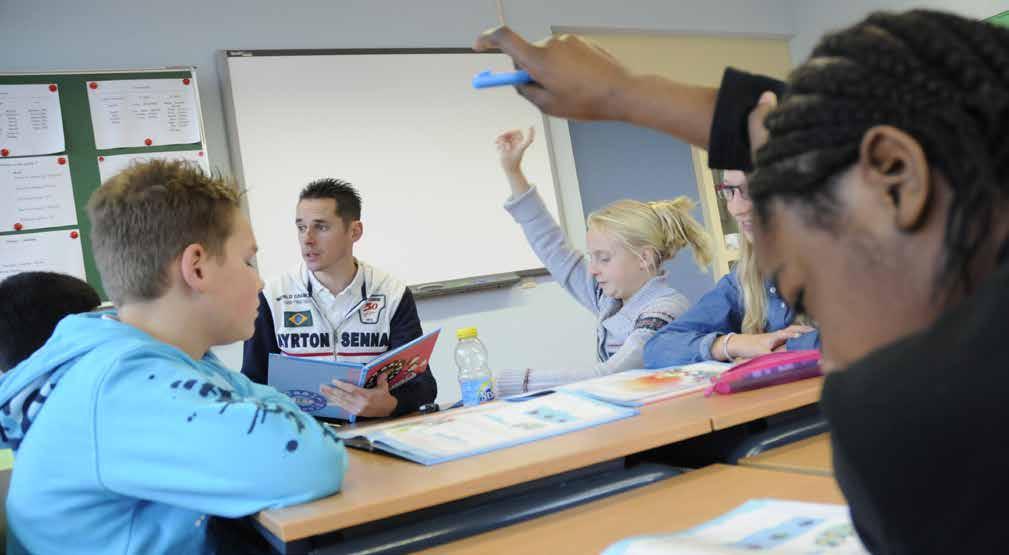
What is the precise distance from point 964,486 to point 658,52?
15.6 feet

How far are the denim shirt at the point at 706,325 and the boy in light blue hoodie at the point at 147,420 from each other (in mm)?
1212

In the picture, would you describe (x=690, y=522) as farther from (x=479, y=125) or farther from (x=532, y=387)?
(x=479, y=125)

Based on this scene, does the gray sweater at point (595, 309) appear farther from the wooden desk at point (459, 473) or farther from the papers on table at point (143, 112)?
the papers on table at point (143, 112)

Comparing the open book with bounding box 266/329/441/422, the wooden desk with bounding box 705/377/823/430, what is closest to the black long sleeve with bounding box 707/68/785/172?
the wooden desk with bounding box 705/377/823/430

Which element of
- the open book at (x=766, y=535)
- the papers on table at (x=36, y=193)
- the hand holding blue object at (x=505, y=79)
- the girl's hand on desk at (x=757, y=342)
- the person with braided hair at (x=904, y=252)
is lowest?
the open book at (x=766, y=535)

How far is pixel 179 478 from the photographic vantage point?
48.4 inches

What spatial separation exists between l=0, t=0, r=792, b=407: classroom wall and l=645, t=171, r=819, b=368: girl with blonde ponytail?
1778 millimetres

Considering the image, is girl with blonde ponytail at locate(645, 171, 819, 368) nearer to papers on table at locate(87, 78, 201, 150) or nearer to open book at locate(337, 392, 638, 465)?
open book at locate(337, 392, 638, 465)

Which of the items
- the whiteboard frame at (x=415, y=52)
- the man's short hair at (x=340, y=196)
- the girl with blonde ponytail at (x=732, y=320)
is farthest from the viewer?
the whiteboard frame at (x=415, y=52)

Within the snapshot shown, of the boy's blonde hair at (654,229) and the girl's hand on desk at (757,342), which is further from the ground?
the boy's blonde hair at (654,229)

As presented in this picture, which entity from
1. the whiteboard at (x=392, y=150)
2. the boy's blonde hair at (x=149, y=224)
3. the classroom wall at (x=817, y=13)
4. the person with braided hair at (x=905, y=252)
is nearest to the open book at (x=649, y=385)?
the boy's blonde hair at (x=149, y=224)

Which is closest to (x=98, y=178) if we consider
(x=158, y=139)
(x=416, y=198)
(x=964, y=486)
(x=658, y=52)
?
(x=158, y=139)

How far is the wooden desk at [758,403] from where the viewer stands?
142cm

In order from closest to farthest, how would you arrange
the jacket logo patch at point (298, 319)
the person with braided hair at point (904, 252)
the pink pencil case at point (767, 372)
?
the person with braided hair at point (904, 252) → the pink pencil case at point (767, 372) → the jacket logo patch at point (298, 319)
